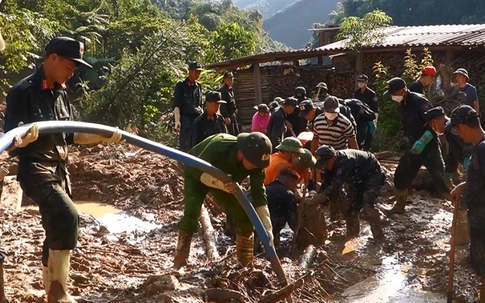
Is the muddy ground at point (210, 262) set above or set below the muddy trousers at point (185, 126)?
below

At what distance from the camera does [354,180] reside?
21.8 ft

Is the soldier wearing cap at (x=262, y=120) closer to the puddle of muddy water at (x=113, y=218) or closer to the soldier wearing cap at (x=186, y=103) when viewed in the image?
the soldier wearing cap at (x=186, y=103)

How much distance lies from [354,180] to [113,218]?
347 centimetres

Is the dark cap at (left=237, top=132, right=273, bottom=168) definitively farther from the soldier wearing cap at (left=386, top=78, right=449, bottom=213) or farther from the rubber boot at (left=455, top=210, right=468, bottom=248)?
the soldier wearing cap at (left=386, top=78, right=449, bottom=213)

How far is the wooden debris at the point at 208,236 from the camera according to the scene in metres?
5.76

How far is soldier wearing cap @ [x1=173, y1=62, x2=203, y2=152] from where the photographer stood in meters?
8.86

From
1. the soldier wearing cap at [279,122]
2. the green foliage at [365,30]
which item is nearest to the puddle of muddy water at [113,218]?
the soldier wearing cap at [279,122]

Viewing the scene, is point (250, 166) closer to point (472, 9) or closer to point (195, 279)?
point (195, 279)

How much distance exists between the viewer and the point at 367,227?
Answer: 725 centimetres

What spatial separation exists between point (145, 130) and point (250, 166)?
12.2m

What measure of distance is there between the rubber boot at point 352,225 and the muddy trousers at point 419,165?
1.10 meters

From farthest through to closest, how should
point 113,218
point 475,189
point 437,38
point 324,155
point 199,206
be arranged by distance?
1. point 437,38
2. point 113,218
3. point 324,155
4. point 199,206
5. point 475,189

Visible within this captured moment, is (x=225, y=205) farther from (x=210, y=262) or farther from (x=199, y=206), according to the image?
(x=210, y=262)

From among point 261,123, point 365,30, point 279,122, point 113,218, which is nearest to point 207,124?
point 279,122
